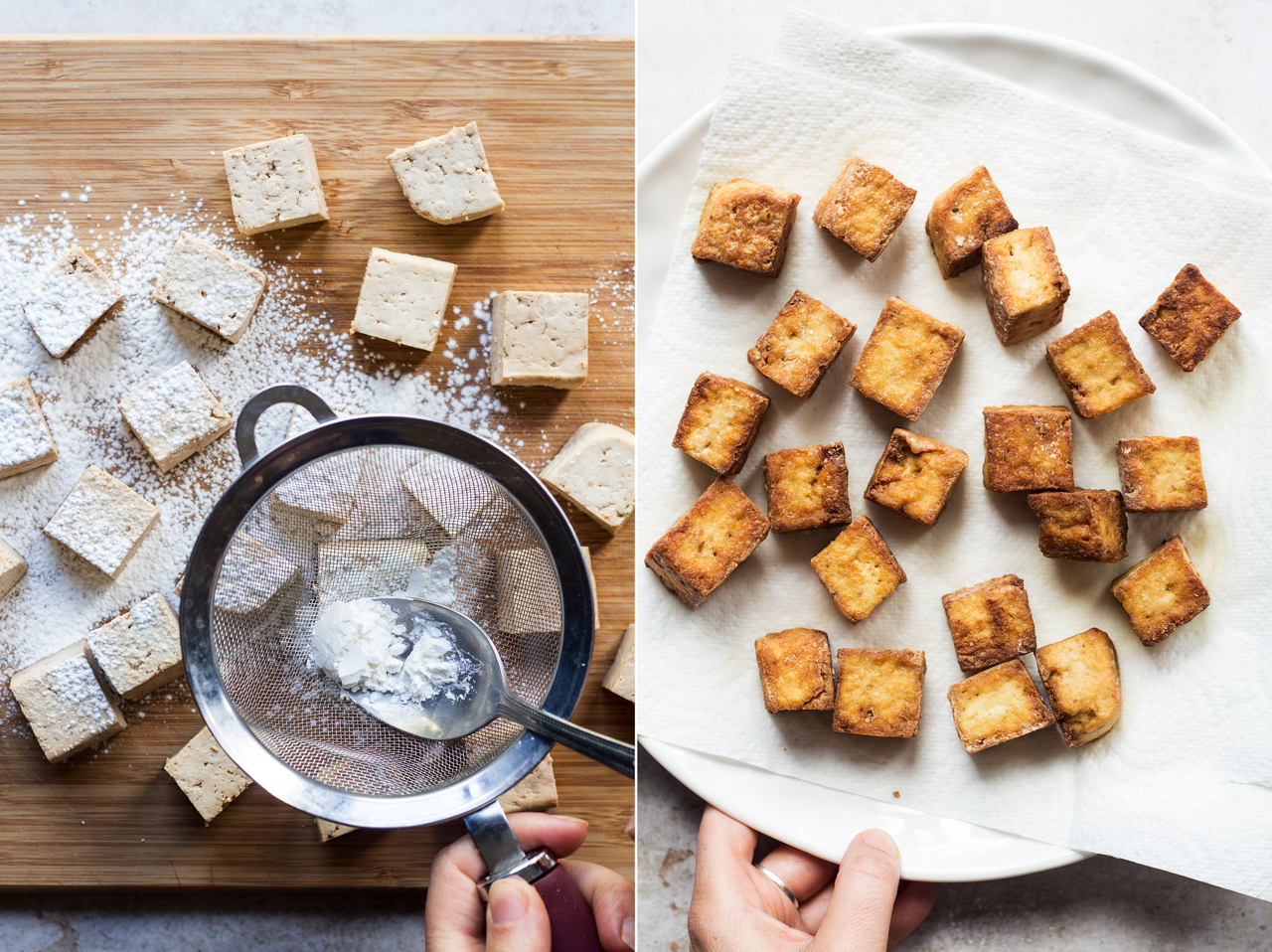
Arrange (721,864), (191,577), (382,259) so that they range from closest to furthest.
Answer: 1. (191,577)
2. (721,864)
3. (382,259)

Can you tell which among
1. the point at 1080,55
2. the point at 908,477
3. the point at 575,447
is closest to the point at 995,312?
the point at 908,477

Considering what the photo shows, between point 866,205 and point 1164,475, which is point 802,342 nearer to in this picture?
point 866,205

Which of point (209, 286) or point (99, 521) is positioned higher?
Result: point (209, 286)

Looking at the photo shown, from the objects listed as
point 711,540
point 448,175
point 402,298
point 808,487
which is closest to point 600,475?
point 711,540

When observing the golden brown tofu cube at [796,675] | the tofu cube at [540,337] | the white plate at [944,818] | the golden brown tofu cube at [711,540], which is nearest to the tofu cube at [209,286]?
the tofu cube at [540,337]

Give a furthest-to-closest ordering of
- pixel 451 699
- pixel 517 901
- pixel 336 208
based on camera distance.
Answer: pixel 336 208
pixel 451 699
pixel 517 901

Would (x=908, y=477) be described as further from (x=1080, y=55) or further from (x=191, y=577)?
(x=191, y=577)

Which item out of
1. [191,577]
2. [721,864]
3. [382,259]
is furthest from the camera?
[382,259]
